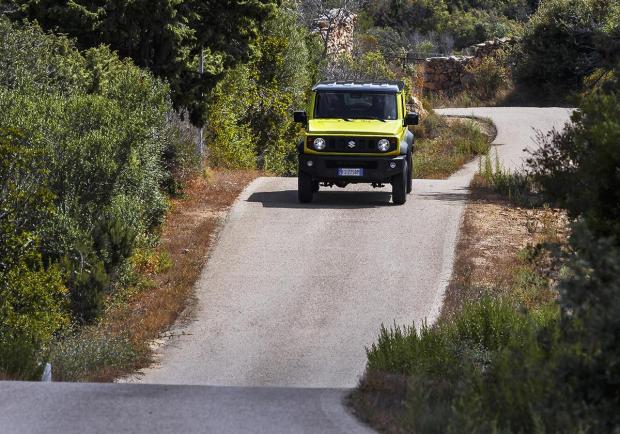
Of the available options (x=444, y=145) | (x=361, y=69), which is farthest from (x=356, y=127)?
(x=361, y=69)

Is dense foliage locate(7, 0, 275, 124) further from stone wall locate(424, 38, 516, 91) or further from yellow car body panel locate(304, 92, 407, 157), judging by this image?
stone wall locate(424, 38, 516, 91)

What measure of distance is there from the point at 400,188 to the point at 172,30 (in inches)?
202

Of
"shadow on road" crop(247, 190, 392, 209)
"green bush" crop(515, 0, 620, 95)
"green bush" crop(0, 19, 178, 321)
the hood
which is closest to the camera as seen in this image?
"green bush" crop(0, 19, 178, 321)

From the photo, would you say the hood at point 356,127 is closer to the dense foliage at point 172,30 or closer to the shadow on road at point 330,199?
the shadow on road at point 330,199

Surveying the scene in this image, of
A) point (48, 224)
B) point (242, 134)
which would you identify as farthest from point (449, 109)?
point (48, 224)

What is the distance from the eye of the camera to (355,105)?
2230 cm

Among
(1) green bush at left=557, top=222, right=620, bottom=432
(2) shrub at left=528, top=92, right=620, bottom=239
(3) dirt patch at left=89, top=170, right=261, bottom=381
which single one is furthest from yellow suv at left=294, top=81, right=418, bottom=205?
(1) green bush at left=557, top=222, right=620, bottom=432

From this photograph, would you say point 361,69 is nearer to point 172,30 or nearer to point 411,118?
point 172,30

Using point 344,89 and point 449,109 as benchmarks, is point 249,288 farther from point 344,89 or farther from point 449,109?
point 449,109

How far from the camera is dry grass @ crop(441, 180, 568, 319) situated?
640 inches

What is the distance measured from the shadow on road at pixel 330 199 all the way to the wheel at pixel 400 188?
321 mm

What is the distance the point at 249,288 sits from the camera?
676 inches

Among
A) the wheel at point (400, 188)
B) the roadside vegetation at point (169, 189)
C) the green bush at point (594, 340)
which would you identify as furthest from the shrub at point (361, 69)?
the green bush at point (594, 340)

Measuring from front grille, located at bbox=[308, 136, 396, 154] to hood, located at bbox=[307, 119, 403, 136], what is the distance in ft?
0.38
